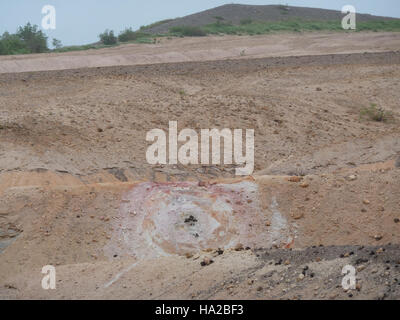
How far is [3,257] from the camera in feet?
23.9

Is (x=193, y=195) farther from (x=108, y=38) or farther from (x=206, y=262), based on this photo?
(x=108, y=38)

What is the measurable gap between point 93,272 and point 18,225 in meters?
1.71

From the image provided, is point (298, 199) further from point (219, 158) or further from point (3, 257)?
point (3, 257)

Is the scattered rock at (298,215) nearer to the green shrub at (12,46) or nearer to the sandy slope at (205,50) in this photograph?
the sandy slope at (205,50)

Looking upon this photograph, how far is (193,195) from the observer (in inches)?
338
